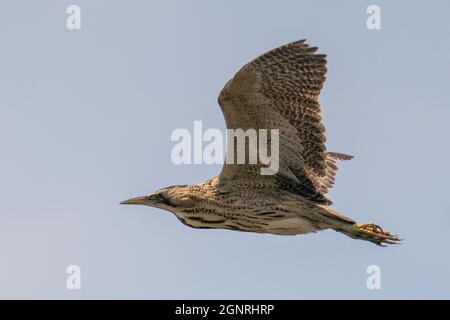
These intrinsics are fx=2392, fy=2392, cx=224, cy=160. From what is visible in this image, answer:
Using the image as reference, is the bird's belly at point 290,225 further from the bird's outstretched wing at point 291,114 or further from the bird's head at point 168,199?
the bird's head at point 168,199

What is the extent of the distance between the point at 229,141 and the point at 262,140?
328 mm

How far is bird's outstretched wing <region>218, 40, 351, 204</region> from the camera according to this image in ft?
71.7

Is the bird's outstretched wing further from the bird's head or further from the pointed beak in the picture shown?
the pointed beak

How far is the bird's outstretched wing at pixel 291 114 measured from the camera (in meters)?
21.9

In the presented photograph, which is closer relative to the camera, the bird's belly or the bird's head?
the bird's belly

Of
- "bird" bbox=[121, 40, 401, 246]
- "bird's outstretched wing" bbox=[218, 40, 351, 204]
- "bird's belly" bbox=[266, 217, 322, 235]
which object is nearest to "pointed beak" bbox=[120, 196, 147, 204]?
"bird" bbox=[121, 40, 401, 246]

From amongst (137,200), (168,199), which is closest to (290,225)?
(168,199)

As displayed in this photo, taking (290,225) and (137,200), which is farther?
(137,200)

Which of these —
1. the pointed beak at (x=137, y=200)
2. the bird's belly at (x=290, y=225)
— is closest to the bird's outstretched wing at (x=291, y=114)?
the bird's belly at (x=290, y=225)

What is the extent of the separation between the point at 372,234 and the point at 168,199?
1929mm

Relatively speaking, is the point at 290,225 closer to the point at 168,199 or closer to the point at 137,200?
the point at 168,199

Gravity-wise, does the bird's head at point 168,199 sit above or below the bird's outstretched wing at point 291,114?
below

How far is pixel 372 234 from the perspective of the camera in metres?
22.3
